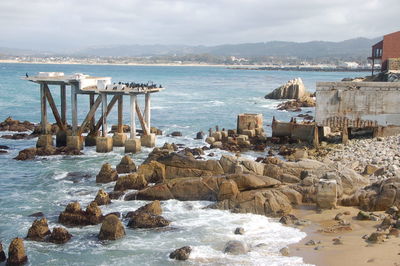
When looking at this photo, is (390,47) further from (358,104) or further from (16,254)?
(16,254)

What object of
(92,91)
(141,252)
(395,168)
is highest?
(92,91)

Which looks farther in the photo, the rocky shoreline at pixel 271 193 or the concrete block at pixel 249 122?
the concrete block at pixel 249 122

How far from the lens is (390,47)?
5200cm

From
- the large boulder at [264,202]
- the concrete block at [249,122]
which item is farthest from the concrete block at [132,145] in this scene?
the large boulder at [264,202]

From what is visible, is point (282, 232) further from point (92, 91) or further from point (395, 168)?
point (92, 91)

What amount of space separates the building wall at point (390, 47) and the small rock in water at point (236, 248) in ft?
138

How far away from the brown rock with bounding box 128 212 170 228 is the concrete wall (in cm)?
1334

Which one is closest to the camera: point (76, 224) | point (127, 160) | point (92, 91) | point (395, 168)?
point (76, 224)

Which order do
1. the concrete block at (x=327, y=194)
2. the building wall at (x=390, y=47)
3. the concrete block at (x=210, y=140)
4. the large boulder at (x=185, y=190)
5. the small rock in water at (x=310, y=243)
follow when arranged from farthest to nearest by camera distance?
the building wall at (x=390, y=47)
the concrete block at (x=210, y=140)
the large boulder at (x=185, y=190)
the concrete block at (x=327, y=194)
the small rock in water at (x=310, y=243)

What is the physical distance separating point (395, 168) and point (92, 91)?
15.1 m

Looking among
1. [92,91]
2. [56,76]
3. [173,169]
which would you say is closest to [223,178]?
[173,169]

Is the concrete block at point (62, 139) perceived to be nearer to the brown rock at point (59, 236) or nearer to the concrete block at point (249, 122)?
the concrete block at point (249, 122)

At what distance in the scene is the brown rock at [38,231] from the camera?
13.9 meters

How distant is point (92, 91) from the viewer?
26750 mm
